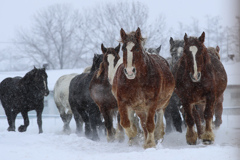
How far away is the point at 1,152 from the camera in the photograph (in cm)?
580

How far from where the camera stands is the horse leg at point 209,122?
7054mm

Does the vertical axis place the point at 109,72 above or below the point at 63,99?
above

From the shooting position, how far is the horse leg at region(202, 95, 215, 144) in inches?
278

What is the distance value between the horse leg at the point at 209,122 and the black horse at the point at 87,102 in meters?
3.21

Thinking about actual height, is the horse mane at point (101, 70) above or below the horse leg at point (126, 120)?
above

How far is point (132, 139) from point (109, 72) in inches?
67.9

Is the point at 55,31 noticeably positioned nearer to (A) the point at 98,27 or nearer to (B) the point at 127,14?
(A) the point at 98,27

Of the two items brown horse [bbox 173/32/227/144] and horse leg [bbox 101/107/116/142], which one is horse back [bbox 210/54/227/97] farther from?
horse leg [bbox 101/107/116/142]

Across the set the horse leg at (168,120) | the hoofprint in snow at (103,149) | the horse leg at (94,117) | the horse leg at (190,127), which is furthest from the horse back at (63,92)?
the horse leg at (190,127)

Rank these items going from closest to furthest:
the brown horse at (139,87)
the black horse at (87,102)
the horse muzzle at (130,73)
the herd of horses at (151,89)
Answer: the horse muzzle at (130,73), the brown horse at (139,87), the herd of horses at (151,89), the black horse at (87,102)

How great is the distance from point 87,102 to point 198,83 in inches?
144

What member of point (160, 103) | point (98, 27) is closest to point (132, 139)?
point (160, 103)

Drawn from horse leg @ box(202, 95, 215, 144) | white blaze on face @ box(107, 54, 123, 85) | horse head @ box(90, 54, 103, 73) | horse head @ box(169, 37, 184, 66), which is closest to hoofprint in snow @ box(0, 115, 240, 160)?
horse leg @ box(202, 95, 215, 144)

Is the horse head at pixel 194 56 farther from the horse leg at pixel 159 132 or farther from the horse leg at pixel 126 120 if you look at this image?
the horse leg at pixel 126 120
